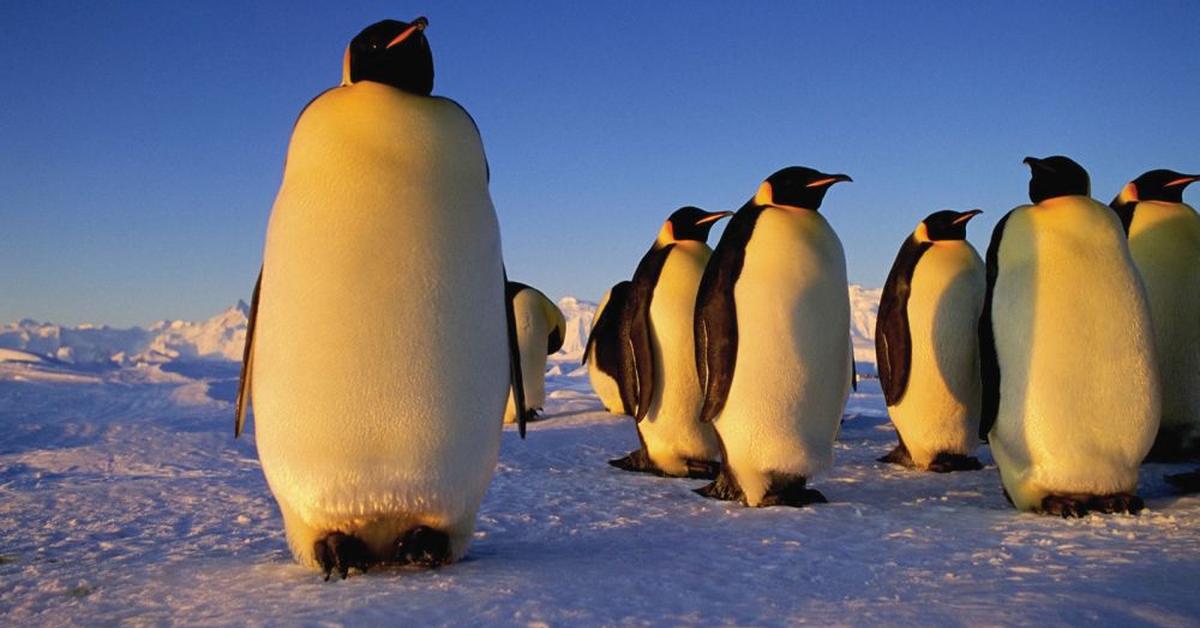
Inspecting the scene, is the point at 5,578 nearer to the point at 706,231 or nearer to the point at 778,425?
the point at 778,425

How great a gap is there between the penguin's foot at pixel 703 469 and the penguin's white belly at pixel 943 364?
1.40m

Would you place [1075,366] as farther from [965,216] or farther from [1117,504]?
[965,216]

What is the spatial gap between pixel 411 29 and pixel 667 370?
10.4 ft

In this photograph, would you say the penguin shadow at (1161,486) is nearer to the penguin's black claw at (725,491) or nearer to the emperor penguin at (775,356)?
the emperor penguin at (775,356)

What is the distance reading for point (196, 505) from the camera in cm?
446

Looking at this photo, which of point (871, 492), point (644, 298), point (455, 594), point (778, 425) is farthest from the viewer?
point (644, 298)

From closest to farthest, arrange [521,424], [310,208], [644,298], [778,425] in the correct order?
[310,208] → [521,424] → [778,425] → [644,298]

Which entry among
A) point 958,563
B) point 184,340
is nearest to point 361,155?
point 958,563

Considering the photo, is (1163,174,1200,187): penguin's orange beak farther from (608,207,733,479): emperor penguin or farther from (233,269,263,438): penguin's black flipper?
(233,269,263,438): penguin's black flipper

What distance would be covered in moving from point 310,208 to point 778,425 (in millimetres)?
2588

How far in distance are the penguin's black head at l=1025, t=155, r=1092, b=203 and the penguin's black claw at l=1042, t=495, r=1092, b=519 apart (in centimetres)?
153

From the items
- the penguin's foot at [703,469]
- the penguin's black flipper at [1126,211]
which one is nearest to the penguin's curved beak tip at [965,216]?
the penguin's black flipper at [1126,211]

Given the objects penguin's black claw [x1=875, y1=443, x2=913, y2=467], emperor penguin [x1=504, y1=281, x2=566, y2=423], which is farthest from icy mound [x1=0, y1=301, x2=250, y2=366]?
penguin's black claw [x1=875, y1=443, x2=913, y2=467]

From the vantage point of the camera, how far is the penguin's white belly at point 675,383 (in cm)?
567
